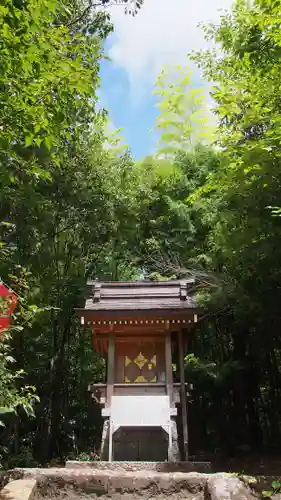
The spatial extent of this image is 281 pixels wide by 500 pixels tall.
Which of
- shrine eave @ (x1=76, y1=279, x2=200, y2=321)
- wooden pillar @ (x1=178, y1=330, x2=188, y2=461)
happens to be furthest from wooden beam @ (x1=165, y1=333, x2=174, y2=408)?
shrine eave @ (x1=76, y1=279, x2=200, y2=321)

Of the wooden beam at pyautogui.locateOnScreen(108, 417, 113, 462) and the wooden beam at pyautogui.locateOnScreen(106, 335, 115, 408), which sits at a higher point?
the wooden beam at pyautogui.locateOnScreen(106, 335, 115, 408)

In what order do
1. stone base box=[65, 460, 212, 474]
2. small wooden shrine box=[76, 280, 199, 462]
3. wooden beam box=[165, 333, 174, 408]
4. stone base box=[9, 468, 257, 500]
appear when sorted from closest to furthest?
stone base box=[9, 468, 257, 500]
stone base box=[65, 460, 212, 474]
small wooden shrine box=[76, 280, 199, 462]
wooden beam box=[165, 333, 174, 408]

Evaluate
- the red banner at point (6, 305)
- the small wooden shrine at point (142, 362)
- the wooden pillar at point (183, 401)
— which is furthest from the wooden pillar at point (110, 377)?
the red banner at point (6, 305)

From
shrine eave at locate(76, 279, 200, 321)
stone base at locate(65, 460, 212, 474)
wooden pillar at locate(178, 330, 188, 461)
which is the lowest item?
stone base at locate(65, 460, 212, 474)

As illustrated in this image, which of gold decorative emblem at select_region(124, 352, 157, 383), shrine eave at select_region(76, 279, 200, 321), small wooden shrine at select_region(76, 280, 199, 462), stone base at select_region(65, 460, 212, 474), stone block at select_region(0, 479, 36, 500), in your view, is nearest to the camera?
stone block at select_region(0, 479, 36, 500)

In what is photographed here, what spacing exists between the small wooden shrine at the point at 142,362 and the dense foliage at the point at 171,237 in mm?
959

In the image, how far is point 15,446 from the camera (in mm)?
10719

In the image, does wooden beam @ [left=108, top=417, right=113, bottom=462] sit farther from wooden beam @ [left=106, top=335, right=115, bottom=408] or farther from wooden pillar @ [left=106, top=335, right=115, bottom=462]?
wooden beam @ [left=106, top=335, right=115, bottom=408]

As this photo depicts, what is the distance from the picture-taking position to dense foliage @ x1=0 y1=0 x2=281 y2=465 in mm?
6855

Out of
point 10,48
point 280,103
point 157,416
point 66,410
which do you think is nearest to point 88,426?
point 66,410

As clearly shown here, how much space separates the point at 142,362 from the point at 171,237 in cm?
477

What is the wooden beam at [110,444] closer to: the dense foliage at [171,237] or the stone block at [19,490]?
the dense foliage at [171,237]

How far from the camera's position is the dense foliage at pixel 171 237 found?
6855mm

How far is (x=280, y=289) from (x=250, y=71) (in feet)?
13.3
